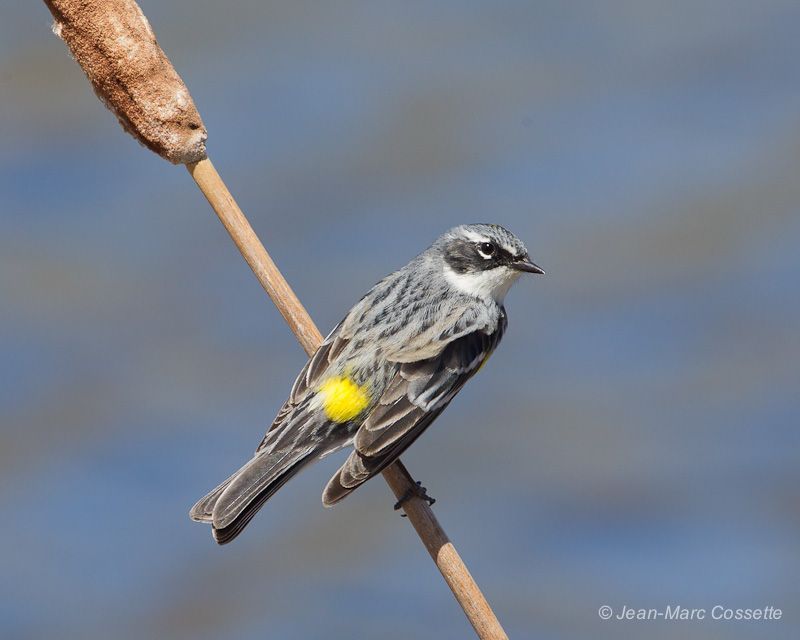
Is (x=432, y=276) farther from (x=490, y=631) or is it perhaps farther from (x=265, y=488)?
(x=490, y=631)

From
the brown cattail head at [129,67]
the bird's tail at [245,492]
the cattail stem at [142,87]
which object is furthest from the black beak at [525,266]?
the brown cattail head at [129,67]

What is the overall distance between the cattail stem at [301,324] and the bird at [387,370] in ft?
1.65

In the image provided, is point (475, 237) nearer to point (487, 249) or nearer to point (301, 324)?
point (487, 249)

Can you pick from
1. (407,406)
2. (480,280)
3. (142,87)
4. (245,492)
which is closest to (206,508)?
(245,492)

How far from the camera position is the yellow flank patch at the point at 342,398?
16.9 ft

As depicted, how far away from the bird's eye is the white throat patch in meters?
0.09

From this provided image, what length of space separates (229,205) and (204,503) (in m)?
1.34

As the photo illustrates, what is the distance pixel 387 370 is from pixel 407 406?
242 mm

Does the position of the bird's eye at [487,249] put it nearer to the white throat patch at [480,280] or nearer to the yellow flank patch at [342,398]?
the white throat patch at [480,280]

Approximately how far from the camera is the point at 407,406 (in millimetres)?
5172

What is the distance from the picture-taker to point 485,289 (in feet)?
19.0

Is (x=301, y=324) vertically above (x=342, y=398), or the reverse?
(x=301, y=324)

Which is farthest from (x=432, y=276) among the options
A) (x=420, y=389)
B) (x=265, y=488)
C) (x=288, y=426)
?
(x=265, y=488)

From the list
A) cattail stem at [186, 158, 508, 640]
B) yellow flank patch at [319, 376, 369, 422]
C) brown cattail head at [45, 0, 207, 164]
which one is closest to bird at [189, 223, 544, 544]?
yellow flank patch at [319, 376, 369, 422]
